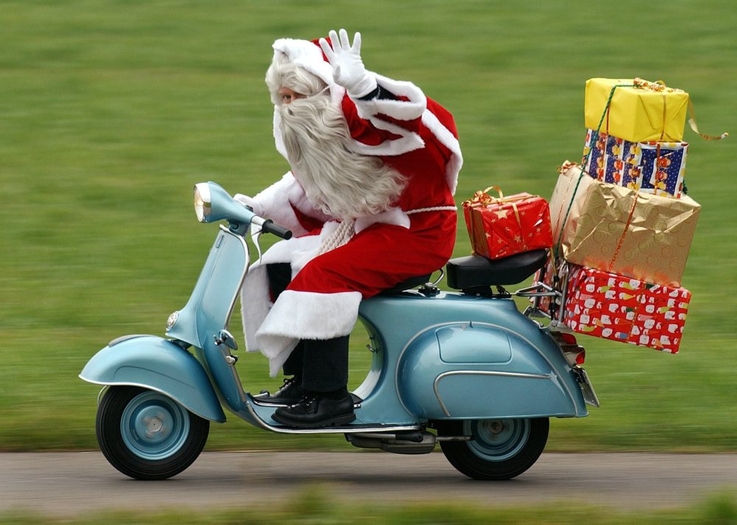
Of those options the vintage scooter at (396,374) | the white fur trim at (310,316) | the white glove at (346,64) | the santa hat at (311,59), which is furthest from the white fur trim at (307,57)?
the white fur trim at (310,316)

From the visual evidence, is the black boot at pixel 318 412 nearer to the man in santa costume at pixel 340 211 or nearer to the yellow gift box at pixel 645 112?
the man in santa costume at pixel 340 211

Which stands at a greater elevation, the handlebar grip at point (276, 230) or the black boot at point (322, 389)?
the handlebar grip at point (276, 230)

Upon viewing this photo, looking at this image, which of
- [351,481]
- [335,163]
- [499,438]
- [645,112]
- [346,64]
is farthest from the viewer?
[499,438]

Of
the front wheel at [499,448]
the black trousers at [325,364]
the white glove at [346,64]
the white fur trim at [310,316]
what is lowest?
the front wheel at [499,448]

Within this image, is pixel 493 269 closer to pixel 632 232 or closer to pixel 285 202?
pixel 632 232

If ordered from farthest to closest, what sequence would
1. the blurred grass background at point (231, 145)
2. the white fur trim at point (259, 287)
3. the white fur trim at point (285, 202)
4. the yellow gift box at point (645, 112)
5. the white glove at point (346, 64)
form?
the blurred grass background at point (231, 145) → the white fur trim at point (285, 202) → the white fur trim at point (259, 287) → the yellow gift box at point (645, 112) → the white glove at point (346, 64)

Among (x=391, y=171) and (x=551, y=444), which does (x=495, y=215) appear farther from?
(x=551, y=444)

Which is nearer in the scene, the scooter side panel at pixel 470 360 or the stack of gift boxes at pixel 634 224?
the stack of gift boxes at pixel 634 224

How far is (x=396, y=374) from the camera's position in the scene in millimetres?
5094

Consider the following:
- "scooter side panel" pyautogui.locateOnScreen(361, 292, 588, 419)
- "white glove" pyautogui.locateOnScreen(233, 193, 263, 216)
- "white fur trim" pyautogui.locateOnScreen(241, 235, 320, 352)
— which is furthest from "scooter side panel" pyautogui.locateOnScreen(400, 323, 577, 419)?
"white glove" pyautogui.locateOnScreen(233, 193, 263, 216)

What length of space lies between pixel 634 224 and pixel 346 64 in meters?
1.11

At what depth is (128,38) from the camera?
12.1 meters

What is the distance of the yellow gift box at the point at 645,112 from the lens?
479 centimetres

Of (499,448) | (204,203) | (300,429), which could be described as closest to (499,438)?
(499,448)
